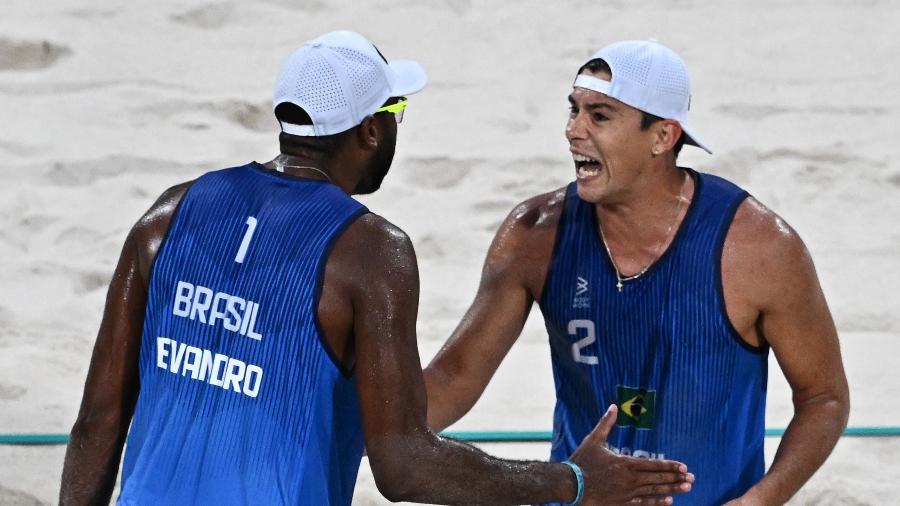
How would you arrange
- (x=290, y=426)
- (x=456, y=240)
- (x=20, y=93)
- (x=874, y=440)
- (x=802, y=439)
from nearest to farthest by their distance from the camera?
(x=290, y=426), (x=802, y=439), (x=874, y=440), (x=456, y=240), (x=20, y=93)

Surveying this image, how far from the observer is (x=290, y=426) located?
8.79ft

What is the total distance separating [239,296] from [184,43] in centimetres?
Answer: 383

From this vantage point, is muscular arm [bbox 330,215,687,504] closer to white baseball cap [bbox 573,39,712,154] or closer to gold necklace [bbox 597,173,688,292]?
gold necklace [bbox 597,173,688,292]

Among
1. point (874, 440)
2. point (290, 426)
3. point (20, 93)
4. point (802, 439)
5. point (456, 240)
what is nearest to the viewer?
point (290, 426)

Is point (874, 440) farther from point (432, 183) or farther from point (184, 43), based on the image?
point (184, 43)

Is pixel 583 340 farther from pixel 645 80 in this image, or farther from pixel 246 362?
pixel 246 362

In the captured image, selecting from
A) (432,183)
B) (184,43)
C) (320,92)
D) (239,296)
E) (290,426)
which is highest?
(184,43)

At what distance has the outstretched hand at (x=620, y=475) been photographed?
3041 mm

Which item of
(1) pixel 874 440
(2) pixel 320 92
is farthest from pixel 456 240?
(2) pixel 320 92

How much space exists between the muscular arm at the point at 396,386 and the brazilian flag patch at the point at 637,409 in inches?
25.5

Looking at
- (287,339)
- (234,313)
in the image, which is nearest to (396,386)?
(287,339)

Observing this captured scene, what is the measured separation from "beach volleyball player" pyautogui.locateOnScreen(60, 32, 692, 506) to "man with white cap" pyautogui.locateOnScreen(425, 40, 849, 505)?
0.58 metres

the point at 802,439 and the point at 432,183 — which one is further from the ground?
the point at 432,183

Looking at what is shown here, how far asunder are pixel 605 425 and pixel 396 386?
629 mm
